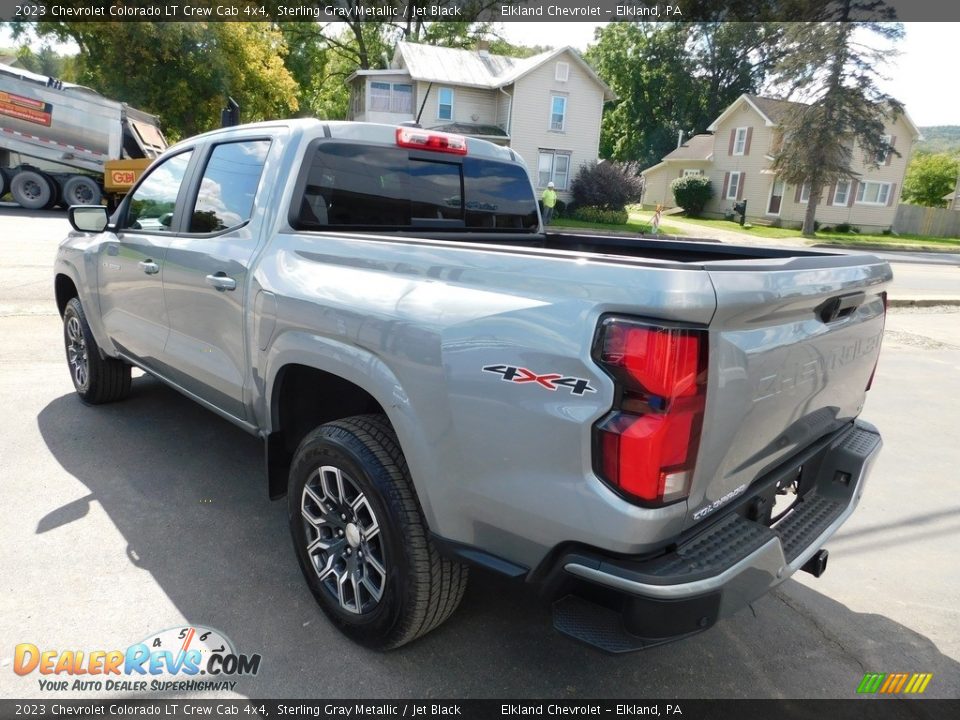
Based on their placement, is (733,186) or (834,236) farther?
(733,186)

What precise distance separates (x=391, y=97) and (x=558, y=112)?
816 cm

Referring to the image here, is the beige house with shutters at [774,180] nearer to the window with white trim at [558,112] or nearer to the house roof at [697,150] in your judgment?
the house roof at [697,150]

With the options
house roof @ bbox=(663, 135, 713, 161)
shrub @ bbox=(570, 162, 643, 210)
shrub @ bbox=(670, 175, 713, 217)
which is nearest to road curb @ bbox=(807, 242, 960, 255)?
shrub @ bbox=(570, 162, 643, 210)

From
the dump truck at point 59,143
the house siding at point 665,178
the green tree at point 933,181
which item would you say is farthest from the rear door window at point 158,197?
the green tree at point 933,181

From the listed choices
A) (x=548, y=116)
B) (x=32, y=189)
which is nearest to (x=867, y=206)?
(x=548, y=116)

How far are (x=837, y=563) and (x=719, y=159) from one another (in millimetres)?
42614

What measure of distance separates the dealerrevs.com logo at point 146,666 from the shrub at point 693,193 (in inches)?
1648

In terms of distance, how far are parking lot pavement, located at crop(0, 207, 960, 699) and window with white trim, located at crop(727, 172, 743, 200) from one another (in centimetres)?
3888

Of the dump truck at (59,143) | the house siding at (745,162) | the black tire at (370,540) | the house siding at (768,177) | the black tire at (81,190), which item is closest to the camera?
the black tire at (370,540)

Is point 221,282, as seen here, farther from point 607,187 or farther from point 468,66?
point 468,66

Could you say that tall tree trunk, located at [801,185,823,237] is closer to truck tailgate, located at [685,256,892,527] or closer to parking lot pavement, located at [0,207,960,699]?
parking lot pavement, located at [0,207,960,699]

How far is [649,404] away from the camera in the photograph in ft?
5.70

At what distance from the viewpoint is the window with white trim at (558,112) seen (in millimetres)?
31797

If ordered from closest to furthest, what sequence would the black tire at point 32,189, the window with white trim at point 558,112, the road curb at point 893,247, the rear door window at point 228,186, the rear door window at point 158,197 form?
the rear door window at point 228,186 → the rear door window at point 158,197 → the black tire at point 32,189 → the road curb at point 893,247 → the window with white trim at point 558,112
